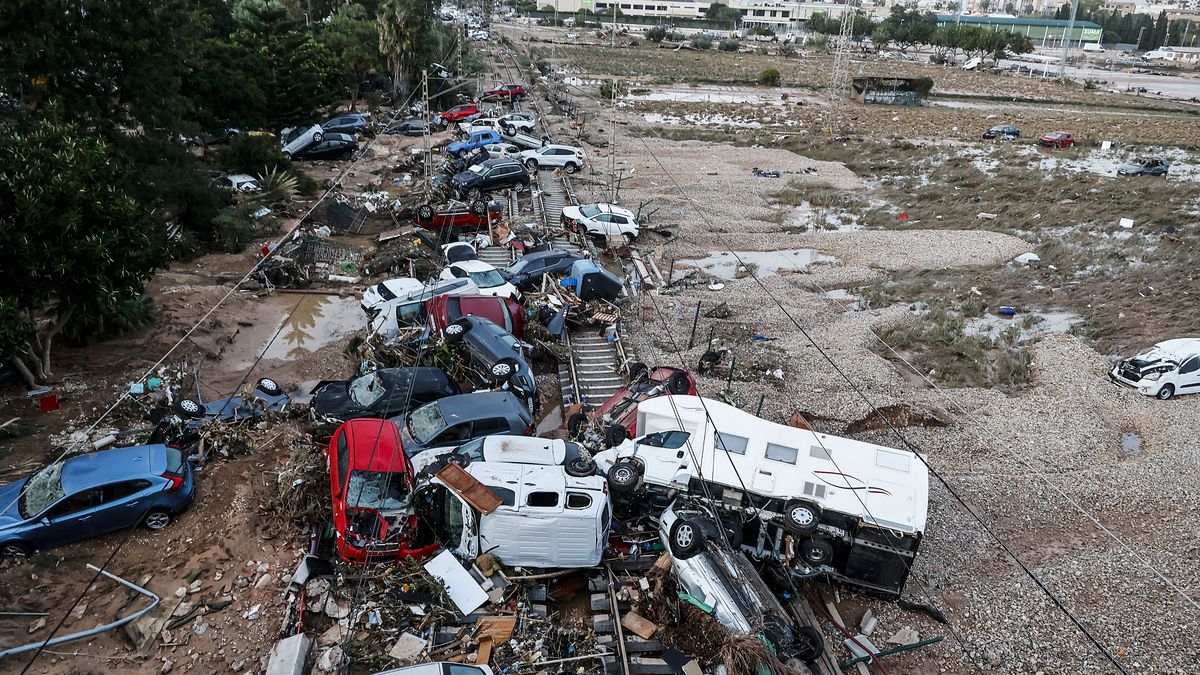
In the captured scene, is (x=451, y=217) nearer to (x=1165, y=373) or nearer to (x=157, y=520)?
(x=157, y=520)

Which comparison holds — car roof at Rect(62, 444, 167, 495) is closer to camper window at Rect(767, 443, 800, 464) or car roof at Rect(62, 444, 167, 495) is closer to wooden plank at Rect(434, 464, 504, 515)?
Answer: wooden plank at Rect(434, 464, 504, 515)

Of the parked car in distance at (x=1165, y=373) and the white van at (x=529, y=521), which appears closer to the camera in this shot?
the white van at (x=529, y=521)

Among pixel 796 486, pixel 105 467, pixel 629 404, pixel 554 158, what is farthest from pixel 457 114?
pixel 796 486

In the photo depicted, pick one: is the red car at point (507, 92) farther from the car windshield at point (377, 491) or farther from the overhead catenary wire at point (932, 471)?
the car windshield at point (377, 491)

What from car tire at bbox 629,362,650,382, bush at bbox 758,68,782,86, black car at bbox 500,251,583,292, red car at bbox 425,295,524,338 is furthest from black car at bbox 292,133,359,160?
bush at bbox 758,68,782,86

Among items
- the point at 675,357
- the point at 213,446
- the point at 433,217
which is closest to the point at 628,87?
the point at 433,217

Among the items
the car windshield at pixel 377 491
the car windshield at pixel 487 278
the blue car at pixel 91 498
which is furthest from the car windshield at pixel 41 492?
the car windshield at pixel 487 278
